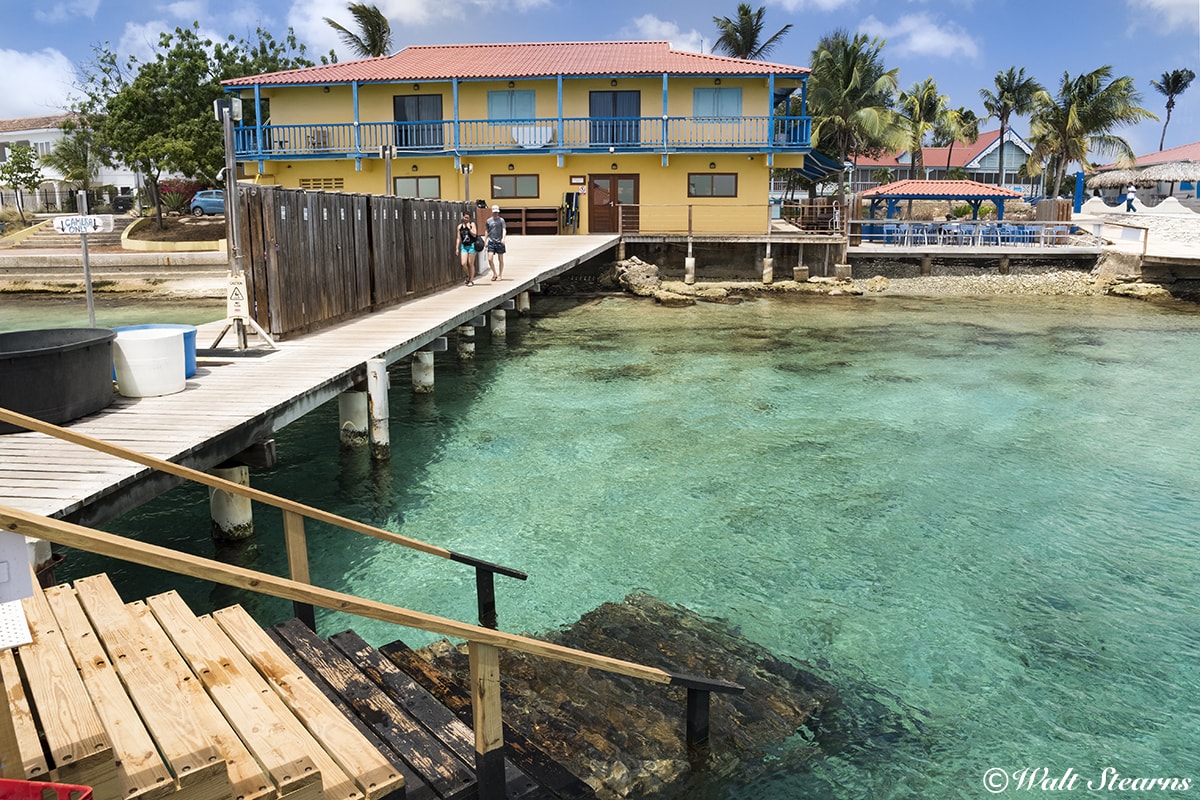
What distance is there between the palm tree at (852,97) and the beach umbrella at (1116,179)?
15.5 meters

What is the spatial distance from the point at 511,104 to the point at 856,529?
26.0 meters

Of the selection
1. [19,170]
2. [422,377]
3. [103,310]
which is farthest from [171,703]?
[19,170]

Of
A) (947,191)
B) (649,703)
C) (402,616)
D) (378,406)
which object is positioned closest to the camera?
(402,616)

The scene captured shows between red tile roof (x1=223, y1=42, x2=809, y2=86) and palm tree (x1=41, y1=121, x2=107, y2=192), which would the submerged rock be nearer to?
red tile roof (x1=223, y1=42, x2=809, y2=86)

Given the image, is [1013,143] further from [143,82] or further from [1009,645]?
[1009,645]

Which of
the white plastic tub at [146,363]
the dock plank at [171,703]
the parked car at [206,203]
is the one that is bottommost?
the dock plank at [171,703]

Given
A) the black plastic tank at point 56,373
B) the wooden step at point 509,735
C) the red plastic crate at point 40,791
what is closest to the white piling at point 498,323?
the black plastic tank at point 56,373

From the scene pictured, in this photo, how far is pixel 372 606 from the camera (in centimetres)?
261

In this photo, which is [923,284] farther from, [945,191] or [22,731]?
[22,731]

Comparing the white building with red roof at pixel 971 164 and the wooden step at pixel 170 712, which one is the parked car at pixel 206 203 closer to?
the wooden step at pixel 170 712

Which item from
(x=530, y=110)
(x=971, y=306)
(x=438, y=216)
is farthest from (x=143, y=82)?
(x=971, y=306)

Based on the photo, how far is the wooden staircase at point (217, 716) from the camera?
250cm

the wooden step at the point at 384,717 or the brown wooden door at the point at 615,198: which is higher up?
the brown wooden door at the point at 615,198

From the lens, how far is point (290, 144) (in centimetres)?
3145
